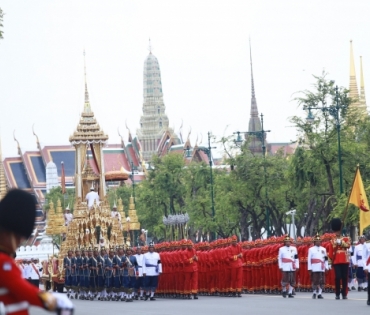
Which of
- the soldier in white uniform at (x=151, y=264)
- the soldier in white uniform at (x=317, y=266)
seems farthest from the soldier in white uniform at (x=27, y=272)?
the soldier in white uniform at (x=317, y=266)

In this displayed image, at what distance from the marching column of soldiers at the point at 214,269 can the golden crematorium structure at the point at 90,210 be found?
6152 millimetres

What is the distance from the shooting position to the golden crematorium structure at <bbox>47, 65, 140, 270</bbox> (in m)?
40.2

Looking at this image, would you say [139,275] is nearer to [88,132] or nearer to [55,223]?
[88,132]

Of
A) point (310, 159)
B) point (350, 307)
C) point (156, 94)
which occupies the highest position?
point (156, 94)

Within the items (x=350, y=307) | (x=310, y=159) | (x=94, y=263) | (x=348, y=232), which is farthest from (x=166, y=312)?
(x=348, y=232)

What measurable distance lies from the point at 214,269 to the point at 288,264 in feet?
10.4

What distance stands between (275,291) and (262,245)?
129cm

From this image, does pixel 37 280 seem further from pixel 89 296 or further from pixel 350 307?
pixel 350 307

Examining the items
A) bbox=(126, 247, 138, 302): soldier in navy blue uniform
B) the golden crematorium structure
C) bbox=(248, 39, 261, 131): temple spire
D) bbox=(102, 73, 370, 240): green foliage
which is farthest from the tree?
bbox=(248, 39, 261, 131): temple spire

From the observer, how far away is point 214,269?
28438mm

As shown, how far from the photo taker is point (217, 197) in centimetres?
5766

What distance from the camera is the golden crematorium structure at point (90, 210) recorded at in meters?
40.2

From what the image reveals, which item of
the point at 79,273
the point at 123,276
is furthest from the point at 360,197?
the point at 79,273

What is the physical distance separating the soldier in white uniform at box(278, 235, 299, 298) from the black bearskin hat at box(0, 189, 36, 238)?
18.2 meters
